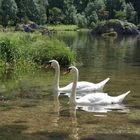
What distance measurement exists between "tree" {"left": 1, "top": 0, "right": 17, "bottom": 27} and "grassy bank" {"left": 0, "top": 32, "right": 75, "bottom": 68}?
10307cm

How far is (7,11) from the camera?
135 m

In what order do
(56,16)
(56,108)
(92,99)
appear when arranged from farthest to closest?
(56,16) < (92,99) < (56,108)

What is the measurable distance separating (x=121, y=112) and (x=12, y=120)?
3.86m

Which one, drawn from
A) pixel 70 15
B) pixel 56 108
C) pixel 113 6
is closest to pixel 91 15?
pixel 70 15

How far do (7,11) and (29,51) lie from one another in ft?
353

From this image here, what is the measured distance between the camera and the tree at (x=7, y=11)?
134000 millimetres

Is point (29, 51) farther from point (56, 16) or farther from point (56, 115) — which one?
point (56, 16)

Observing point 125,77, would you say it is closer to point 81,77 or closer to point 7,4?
point 81,77

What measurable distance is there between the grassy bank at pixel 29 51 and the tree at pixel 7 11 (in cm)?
10307

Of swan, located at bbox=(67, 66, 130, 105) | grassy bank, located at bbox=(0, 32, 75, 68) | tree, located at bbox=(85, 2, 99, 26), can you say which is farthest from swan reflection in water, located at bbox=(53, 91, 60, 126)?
tree, located at bbox=(85, 2, 99, 26)

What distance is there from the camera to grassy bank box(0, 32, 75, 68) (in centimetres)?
2820

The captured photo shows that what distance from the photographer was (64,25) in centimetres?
15200

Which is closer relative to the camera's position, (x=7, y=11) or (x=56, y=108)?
(x=56, y=108)

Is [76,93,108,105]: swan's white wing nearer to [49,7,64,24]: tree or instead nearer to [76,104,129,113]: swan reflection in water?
[76,104,129,113]: swan reflection in water
